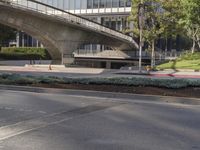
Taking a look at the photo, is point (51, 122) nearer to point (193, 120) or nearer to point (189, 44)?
point (193, 120)

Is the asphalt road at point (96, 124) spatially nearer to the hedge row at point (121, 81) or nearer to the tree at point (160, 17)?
the hedge row at point (121, 81)

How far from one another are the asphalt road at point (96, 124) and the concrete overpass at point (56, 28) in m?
38.4

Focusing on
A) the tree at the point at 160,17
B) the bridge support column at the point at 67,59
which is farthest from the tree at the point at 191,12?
the bridge support column at the point at 67,59

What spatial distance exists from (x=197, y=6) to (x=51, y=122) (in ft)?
119

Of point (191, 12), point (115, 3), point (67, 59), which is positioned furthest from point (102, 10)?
point (191, 12)

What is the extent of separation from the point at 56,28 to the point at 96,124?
1909 inches

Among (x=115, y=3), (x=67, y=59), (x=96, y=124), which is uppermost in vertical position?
(x=115, y=3)

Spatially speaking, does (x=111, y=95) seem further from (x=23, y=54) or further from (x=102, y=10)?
(x=102, y=10)

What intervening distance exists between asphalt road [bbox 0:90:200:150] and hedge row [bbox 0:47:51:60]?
59872mm

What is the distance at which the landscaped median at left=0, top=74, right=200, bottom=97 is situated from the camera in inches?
666

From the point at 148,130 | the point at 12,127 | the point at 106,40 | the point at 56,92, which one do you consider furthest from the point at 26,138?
the point at 106,40

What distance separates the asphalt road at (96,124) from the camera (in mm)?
8312

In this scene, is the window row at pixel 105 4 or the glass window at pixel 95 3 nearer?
the window row at pixel 105 4

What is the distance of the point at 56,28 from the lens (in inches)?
2283
